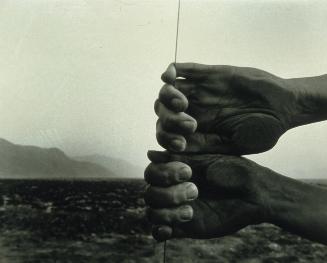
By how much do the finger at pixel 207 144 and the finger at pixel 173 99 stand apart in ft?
0.34

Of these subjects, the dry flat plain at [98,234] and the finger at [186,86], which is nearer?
the finger at [186,86]

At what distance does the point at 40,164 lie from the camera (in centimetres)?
655

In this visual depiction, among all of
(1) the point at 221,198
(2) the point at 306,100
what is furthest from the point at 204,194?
(2) the point at 306,100

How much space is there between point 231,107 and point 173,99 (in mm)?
172

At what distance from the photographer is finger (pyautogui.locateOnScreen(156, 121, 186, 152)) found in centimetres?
78

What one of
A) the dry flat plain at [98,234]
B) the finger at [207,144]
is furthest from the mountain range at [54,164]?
the finger at [207,144]

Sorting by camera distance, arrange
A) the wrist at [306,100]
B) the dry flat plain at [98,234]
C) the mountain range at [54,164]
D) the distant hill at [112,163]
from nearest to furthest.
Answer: the wrist at [306,100]
the mountain range at [54,164]
the dry flat plain at [98,234]
the distant hill at [112,163]

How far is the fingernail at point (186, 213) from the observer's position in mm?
813

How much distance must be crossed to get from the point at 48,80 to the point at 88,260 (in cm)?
293

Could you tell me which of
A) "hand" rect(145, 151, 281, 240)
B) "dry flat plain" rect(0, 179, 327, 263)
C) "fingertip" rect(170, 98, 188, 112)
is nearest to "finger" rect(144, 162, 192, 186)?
"hand" rect(145, 151, 281, 240)

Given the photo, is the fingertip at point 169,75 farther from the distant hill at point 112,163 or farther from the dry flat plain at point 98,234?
the distant hill at point 112,163

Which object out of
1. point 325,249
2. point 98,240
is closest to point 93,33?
point 98,240

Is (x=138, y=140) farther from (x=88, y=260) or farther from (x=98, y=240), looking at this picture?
(x=98, y=240)

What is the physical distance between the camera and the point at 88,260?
19.3ft
